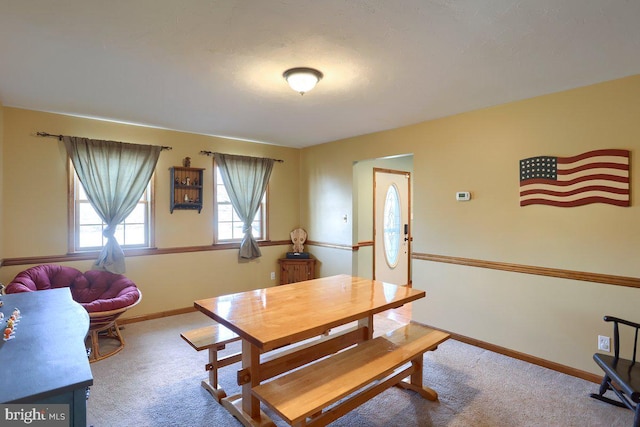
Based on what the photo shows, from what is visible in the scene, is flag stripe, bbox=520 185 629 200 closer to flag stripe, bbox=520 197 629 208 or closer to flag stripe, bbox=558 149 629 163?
flag stripe, bbox=520 197 629 208

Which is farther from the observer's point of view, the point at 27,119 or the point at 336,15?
the point at 27,119

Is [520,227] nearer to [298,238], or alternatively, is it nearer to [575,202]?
[575,202]

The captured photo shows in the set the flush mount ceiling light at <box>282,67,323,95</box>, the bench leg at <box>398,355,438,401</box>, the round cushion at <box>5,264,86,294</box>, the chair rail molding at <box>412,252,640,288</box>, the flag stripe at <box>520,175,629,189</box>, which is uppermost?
the flush mount ceiling light at <box>282,67,323,95</box>

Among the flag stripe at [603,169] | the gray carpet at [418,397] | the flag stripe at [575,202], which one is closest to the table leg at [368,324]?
the gray carpet at [418,397]

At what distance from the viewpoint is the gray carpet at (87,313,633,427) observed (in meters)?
2.22

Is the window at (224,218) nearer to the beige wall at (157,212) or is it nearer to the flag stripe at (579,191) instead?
the beige wall at (157,212)

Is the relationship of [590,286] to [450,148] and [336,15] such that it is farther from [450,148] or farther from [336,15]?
[336,15]

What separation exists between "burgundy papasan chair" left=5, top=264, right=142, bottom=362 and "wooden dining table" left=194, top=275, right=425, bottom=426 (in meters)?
1.36

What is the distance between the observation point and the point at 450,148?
362 cm

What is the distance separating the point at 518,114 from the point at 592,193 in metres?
0.94

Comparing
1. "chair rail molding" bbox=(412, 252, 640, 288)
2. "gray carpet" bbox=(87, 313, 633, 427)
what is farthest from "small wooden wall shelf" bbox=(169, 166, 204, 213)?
"chair rail molding" bbox=(412, 252, 640, 288)

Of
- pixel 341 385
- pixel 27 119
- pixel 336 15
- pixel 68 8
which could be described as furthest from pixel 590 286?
pixel 27 119

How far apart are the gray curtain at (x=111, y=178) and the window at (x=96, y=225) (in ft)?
0.61

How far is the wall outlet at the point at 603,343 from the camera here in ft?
8.69
